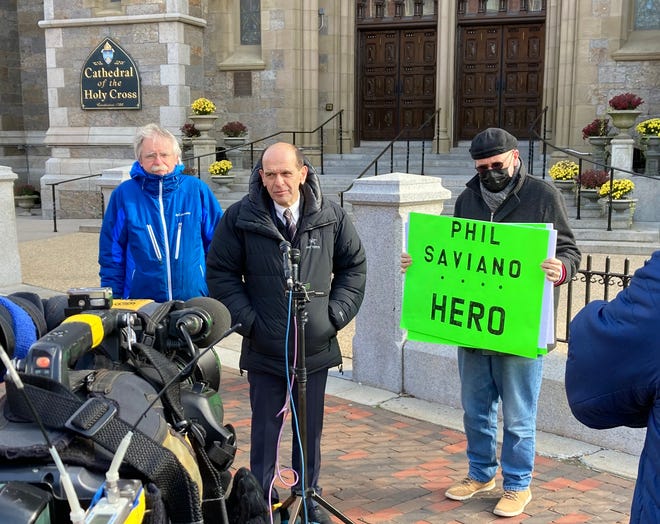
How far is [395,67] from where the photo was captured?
18.1m

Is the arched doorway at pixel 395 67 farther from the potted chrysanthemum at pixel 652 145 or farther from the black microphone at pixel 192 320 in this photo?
the black microphone at pixel 192 320

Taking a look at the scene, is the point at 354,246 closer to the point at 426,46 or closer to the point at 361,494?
the point at 361,494

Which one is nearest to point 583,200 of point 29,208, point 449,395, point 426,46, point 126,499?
point 426,46

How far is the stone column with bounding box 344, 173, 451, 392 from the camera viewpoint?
226 inches

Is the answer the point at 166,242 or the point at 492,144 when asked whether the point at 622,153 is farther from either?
the point at 166,242

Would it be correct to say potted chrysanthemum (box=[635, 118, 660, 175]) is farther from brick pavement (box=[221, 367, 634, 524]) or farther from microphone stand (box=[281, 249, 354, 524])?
microphone stand (box=[281, 249, 354, 524])

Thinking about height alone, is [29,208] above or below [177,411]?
below

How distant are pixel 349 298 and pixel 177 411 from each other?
6.10ft

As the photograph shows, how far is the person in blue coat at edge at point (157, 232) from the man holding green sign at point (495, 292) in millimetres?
1211

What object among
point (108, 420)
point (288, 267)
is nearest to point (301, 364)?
point (288, 267)

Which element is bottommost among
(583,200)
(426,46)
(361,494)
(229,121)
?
(361,494)

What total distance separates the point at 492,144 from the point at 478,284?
0.72 m

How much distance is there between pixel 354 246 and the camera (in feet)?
12.4

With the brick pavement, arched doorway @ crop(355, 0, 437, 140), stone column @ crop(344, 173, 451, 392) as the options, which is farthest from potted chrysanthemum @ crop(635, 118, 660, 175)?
the brick pavement
